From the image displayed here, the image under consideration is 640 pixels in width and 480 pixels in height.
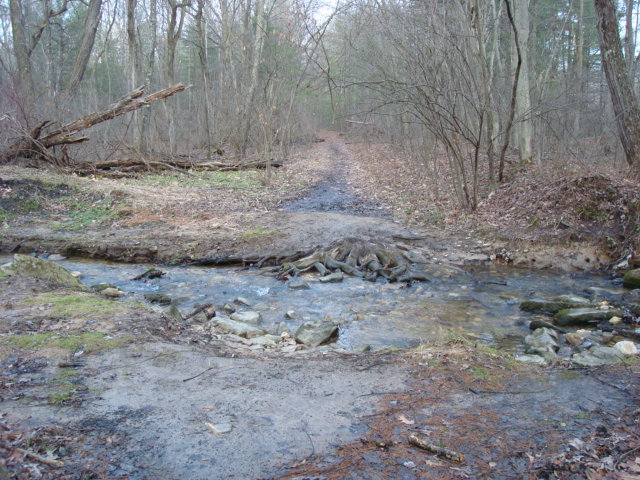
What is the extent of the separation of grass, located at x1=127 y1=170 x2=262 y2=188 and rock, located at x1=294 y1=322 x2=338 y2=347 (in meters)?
10.0

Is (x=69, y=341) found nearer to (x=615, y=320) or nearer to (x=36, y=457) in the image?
(x=36, y=457)

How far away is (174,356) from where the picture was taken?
14.4 ft

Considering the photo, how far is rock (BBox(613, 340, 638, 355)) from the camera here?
4.87 metres

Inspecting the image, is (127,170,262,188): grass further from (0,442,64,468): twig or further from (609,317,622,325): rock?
(0,442,64,468): twig

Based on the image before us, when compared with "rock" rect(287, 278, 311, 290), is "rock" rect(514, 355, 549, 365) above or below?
below

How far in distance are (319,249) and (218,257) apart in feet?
6.43

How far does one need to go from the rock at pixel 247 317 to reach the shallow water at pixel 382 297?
0.14 metres

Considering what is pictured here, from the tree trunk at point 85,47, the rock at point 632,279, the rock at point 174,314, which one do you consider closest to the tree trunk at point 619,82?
the rock at point 632,279

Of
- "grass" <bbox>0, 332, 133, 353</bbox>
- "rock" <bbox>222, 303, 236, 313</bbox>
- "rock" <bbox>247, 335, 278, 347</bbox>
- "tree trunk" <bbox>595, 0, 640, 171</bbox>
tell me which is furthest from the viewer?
"tree trunk" <bbox>595, 0, 640, 171</bbox>

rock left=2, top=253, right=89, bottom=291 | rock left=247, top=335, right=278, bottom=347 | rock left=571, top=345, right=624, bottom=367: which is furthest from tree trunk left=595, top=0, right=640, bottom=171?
rock left=2, top=253, right=89, bottom=291

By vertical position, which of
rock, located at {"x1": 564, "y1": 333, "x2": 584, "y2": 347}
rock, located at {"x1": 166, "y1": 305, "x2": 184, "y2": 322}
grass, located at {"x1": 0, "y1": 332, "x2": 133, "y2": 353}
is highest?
grass, located at {"x1": 0, "y1": 332, "x2": 133, "y2": 353}

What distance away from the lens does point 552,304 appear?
6.71m

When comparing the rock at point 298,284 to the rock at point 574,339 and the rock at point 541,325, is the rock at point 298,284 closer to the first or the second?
the rock at point 541,325

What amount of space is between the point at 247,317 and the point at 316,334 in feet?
3.94
